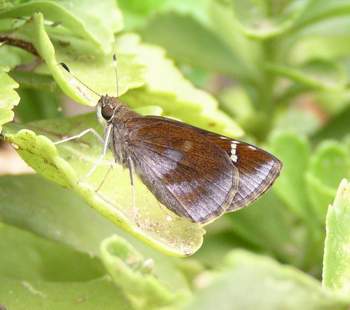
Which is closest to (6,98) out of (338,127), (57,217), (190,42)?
(57,217)

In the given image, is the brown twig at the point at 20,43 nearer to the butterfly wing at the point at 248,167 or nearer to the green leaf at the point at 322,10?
the butterfly wing at the point at 248,167

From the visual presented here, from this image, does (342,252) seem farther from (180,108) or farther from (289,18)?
(289,18)

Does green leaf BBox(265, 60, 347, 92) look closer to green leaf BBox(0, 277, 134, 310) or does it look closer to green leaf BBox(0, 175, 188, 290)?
green leaf BBox(0, 175, 188, 290)

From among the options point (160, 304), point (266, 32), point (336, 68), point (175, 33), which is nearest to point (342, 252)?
point (160, 304)

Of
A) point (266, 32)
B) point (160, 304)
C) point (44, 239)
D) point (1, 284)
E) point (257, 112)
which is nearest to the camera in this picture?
point (160, 304)

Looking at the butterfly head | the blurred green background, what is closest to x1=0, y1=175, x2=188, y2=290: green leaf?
the blurred green background

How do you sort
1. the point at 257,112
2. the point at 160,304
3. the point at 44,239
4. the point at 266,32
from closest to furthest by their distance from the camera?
the point at 160,304
the point at 44,239
the point at 266,32
the point at 257,112
